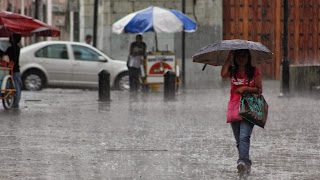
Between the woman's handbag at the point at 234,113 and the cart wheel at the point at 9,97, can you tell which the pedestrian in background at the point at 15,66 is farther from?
the woman's handbag at the point at 234,113

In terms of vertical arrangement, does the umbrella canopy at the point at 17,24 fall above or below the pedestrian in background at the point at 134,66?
above

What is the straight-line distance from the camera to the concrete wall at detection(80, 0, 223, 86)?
93.0 ft


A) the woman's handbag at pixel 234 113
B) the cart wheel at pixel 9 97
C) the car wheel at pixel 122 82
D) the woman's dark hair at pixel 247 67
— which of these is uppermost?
the woman's dark hair at pixel 247 67

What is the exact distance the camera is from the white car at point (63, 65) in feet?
72.9

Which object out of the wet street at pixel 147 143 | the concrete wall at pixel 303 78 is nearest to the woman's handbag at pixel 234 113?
the wet street at pixel 147 143

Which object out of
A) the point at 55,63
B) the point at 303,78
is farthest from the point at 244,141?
the point at 55,63

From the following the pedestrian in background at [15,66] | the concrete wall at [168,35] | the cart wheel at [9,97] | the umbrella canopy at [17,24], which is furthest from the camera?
the concrete wall at [168,35]

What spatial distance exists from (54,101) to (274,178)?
1166 centimetres

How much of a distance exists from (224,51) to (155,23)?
13.9m

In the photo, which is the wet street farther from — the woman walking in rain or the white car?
the white car

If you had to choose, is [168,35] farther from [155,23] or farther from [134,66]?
[134,66]

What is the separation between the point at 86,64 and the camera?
22.4 m

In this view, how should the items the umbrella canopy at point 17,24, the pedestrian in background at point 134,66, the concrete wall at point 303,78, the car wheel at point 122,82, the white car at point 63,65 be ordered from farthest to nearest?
the car wheel at point 122,82
the white car at point 63,65
the pedestrian in background at point 134,66
the concrete wall at point 303,78
the umbrella canopy at point 17,24

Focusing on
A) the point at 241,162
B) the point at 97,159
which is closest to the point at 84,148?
the point at 97,159
